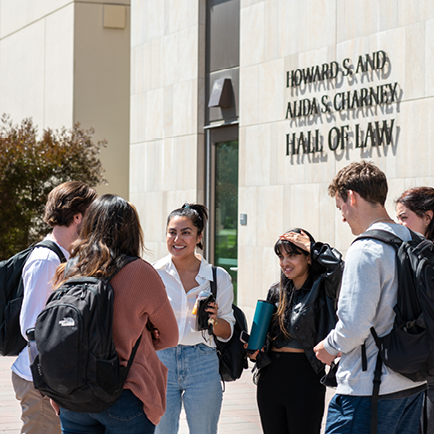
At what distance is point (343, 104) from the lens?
8.50 m

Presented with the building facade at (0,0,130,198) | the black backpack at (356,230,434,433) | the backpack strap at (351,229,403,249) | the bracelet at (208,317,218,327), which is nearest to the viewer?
the black backpack at (356,230,434,433)

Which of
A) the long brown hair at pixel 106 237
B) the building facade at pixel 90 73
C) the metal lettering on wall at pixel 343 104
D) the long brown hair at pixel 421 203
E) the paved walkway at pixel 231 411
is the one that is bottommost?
the paved walkway at pixel 231 411

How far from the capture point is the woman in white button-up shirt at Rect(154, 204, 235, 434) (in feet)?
14.4

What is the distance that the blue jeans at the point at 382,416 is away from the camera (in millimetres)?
3281

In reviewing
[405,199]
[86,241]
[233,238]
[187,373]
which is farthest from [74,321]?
[233,238]

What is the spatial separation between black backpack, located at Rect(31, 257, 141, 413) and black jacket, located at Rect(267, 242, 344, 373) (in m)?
1.59

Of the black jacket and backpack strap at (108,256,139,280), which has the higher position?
backpack strap at (108,256,139,280)

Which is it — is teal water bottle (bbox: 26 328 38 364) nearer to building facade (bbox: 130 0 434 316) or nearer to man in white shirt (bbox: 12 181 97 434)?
man in white shirt (bbox: 12 181 97 434)

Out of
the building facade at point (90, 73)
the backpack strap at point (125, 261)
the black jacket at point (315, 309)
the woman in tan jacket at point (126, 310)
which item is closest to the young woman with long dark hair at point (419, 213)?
the black jacket at point (315, 309)

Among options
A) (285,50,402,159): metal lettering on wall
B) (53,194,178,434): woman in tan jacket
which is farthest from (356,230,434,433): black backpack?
(285,50,402,159): metal lettering on wall

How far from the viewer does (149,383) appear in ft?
10.4

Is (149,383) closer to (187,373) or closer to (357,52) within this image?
(187,373)

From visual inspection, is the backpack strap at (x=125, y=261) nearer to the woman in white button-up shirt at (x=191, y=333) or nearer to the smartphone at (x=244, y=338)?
the woman in white button-up shirt at (x=191, y=333)

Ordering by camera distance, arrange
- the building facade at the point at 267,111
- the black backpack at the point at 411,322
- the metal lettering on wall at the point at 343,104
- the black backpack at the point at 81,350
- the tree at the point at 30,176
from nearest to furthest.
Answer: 1. the black backpack at the point at 81,350
2. the black backpack at the point at 411,322
3. the building facade at the point at 267,111
4. the metal lettering on wall at the point at 343,104
5. the tree at the point at 30,176
